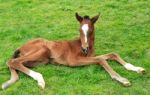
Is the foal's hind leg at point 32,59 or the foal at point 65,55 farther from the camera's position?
the foal at point 65,55

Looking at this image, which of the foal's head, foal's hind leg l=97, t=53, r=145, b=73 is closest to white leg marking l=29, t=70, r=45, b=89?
the foal's head

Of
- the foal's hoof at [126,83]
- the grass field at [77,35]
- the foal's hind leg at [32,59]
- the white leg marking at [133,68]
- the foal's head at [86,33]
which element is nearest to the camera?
the foal's hoof at [126,83]

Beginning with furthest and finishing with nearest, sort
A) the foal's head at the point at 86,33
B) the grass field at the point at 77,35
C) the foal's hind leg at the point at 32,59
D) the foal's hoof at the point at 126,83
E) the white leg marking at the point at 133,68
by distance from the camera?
1. the foal's head at the point at 86,33
2. the white leg marking at the point at 133,68
3. the foal's hind leg at the point at 32,59
4. the grass field at the point at 77,35
5. the foal's hoof at the point at 126,83

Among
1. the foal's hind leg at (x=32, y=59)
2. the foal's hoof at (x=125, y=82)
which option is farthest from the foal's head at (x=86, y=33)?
the foal's hoof at (x=125, y=82)

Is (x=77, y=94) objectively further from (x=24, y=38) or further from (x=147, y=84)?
(x=24, y=38)

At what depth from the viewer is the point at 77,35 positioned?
10023mm

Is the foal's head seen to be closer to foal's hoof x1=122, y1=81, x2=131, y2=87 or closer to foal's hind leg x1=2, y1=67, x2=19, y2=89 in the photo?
foal's hoof x1=122, y1=81, x2=131, y2=87

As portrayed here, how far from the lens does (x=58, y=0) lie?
13461 mm

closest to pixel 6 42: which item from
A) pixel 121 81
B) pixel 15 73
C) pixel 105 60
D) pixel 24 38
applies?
pixel 24 38

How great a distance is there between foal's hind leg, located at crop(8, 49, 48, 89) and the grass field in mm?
108

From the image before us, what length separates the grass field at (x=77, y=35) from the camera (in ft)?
24.3

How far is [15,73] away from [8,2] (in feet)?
20.5

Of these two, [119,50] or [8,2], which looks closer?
[119,50]

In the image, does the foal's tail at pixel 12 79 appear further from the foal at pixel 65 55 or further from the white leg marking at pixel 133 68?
the white leg marking at pixel 133 68
